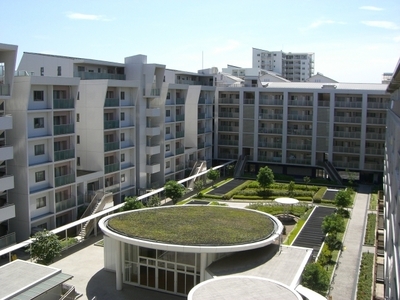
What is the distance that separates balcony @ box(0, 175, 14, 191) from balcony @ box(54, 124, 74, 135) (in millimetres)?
5838

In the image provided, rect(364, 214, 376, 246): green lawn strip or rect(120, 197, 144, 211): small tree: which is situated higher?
rect(120, 197, 144, 211): small tree

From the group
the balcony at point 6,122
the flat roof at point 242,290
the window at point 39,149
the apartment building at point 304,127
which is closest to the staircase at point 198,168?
the apartment building at point 304,127

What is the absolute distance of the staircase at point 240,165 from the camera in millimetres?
62612

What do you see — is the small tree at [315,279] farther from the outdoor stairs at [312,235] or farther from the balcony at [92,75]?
the balcony at [92,75]

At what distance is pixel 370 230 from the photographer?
3934 centimetres

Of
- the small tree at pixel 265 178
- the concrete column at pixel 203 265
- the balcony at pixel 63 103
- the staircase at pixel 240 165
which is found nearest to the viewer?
the concrete column at pixel 203 265

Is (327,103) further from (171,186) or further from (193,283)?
(193,283)

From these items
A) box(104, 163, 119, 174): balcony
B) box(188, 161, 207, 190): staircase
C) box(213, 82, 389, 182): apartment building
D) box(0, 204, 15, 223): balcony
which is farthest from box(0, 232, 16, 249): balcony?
box(213, 82, 389, 182): apartment building

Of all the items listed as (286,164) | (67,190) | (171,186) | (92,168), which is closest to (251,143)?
(286,164)

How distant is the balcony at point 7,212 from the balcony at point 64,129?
717 cm

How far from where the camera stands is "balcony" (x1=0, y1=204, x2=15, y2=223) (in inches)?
1243

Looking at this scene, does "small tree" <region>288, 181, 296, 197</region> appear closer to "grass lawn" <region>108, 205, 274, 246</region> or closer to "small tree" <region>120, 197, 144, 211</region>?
"grass lawn" <region>108, 205, 274, 246</region>

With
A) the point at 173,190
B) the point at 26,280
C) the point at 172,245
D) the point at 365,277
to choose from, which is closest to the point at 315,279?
the point at 365,277

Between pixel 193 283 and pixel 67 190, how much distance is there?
17.0 m
